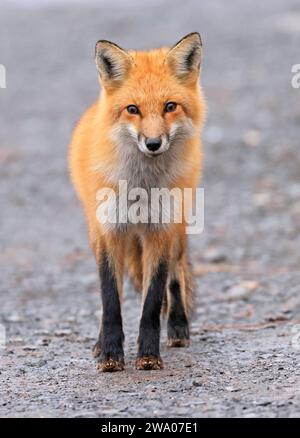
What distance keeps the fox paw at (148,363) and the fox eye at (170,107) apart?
1600mm

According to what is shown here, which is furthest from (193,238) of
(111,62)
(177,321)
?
(111,62)

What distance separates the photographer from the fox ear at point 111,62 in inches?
231

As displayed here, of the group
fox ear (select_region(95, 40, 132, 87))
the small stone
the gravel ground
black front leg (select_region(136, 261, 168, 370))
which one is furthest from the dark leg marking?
the small stone

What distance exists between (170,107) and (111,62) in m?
0.53

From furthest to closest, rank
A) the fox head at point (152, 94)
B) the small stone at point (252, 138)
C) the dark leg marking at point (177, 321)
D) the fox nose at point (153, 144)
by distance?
the small stone at point (252, 138), the dark leg marking at point (177, 321), the fox head at point (152, 94), the fox nose at point (153, 144)

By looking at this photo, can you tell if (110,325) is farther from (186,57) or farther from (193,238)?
(193,238)

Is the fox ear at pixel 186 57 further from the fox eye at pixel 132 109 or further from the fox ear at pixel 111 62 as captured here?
the fox eye at pixel 132 109

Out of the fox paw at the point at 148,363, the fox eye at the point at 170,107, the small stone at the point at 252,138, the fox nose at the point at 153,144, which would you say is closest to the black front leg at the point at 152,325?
the fox paw at the point at 148,363

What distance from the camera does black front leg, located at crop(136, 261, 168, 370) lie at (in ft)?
19.5

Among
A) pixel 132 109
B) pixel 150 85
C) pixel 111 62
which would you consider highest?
pixel 111 62

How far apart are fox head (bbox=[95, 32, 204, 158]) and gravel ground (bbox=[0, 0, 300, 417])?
1492 mm

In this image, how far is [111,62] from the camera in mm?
5910

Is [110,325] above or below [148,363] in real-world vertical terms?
above

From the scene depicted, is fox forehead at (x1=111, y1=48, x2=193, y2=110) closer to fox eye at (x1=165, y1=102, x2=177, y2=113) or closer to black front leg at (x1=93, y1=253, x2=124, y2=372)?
fox eye at (x1=165, y1=102, x2=177, y2=113)
